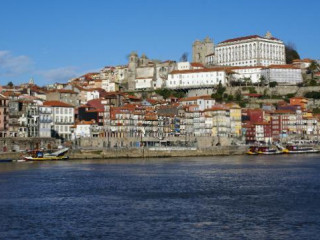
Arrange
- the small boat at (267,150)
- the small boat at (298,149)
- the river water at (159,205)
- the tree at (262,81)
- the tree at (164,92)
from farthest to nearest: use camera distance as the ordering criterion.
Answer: the tree at (262,81)
the tree at (164,92)
the small boat at (298,149)
the small boat at (267,150)
the river water at (159,205)

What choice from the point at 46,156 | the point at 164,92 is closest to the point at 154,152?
the point at 46,156

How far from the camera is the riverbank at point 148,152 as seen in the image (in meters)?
65.4

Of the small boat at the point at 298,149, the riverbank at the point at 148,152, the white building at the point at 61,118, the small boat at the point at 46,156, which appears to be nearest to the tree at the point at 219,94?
the small boat at the point at 298,149

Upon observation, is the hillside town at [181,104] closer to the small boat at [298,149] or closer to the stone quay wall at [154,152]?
the stone quay wall at [154,152]

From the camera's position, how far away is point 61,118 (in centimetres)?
7612

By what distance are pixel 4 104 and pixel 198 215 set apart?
147 feet

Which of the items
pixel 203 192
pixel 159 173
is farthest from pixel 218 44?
pixel 203 192

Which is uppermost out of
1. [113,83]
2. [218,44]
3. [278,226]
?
[218,44]

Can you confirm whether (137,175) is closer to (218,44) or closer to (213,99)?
(213,99)

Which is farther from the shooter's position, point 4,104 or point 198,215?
point 4,104

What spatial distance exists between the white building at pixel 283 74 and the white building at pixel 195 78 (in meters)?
6.65

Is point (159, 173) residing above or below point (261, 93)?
below

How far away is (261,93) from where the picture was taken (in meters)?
101

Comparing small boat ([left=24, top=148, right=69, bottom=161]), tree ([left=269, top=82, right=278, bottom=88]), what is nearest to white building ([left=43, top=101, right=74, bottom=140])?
small boat ([left=24, top=148, right=69, bottom=161])
